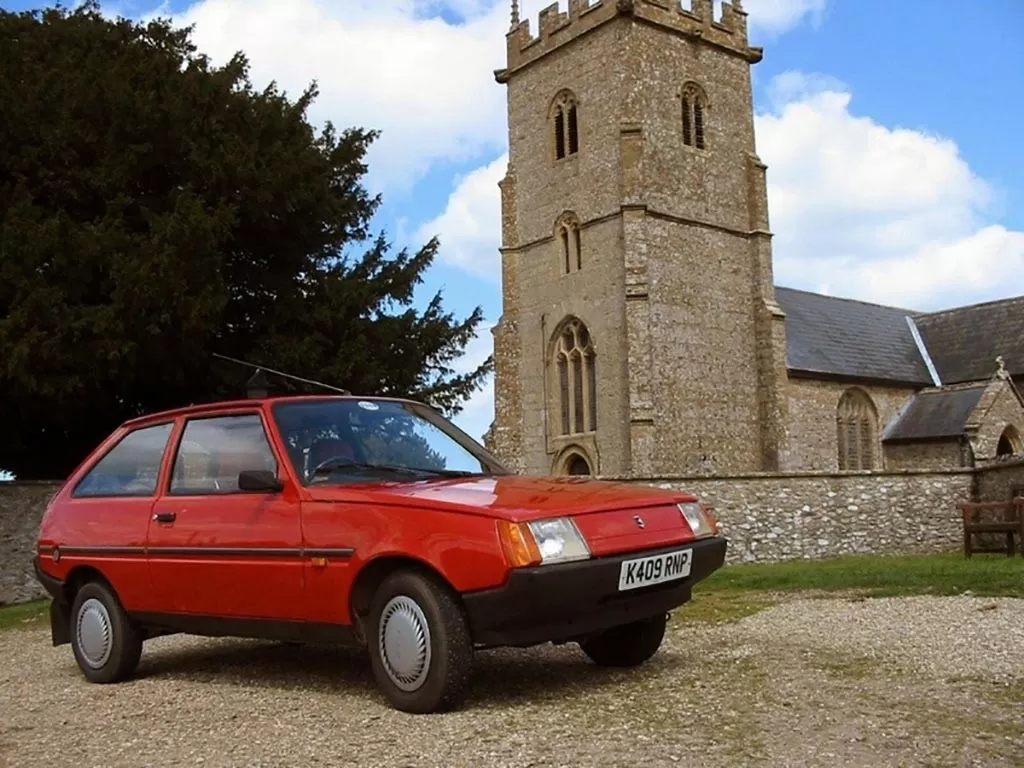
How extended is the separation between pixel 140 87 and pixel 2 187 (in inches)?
116

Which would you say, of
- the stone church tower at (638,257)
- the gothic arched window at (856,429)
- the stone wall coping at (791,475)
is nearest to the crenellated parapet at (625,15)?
the stone church tower at (638,257)

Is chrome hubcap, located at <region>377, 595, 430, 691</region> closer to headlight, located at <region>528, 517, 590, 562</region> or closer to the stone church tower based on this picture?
headlight, located at <region>528, 517, 590, 562</region>

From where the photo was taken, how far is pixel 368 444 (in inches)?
236

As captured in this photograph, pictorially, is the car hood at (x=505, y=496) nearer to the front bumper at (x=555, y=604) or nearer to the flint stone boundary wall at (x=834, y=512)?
the front bumper at (x=555, y=604)

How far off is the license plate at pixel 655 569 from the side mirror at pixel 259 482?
6.38 ft

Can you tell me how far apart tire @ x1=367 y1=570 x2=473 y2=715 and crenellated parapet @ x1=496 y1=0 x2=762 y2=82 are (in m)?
29.8

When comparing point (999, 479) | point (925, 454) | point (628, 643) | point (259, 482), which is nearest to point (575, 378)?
point (925, 454)

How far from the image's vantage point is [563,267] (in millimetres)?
33781

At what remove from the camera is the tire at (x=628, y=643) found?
5734 millimetres

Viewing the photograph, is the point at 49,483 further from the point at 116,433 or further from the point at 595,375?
the point at 595,375

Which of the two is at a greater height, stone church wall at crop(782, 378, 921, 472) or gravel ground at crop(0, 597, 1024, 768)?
stone church wall at crop(782, 378, 921, 472)

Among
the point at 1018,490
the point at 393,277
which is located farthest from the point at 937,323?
the point at 393,277

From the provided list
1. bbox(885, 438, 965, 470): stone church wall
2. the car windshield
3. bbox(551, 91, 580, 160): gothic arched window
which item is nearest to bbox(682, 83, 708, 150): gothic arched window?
bbox(551, 91, 580, 160): gothic arched window

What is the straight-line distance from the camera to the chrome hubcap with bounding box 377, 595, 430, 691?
4875 millimetres
